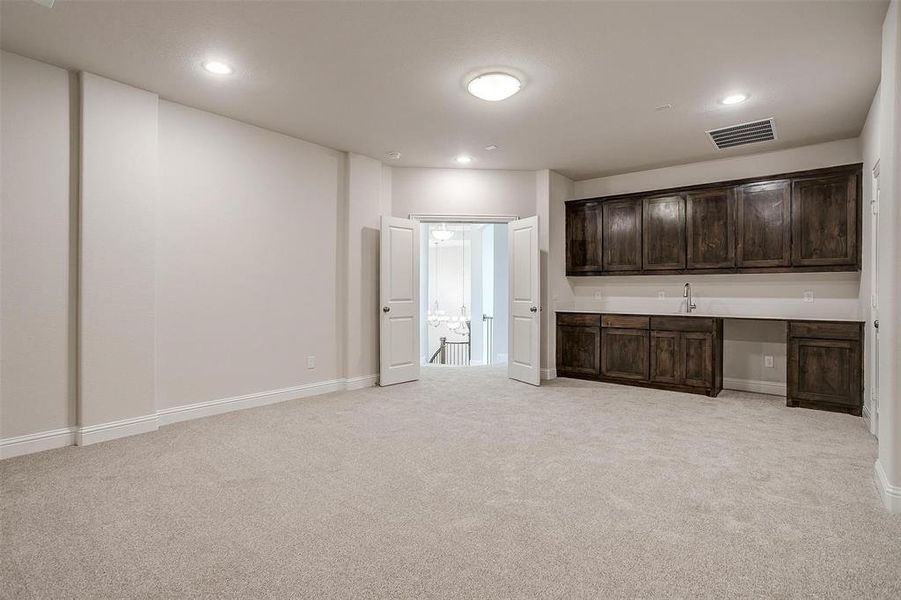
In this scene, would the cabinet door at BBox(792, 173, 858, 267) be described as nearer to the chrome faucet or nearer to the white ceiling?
the white ceiling

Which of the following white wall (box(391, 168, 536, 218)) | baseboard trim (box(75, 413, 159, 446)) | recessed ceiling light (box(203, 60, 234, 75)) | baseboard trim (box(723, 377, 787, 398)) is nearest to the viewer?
recessed ceiling light (box(203, 60, 234, 75))

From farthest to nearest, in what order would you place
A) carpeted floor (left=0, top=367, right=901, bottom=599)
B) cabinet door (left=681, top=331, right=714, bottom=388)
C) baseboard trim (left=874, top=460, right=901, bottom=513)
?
cabinet door (left=681, top=331, right=714, bottom=388)
baseboard trim (left=874, top=460, right=901, bottom=513)
carpeted floor (left=0, top=367, right=901, bottom=599)

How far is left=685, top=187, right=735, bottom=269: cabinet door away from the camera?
525cm

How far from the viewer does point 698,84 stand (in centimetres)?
359

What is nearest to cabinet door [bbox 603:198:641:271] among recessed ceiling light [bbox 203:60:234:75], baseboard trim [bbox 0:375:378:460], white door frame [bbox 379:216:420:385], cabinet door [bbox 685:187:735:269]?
cabinet door [bbox 685:187:735:269]

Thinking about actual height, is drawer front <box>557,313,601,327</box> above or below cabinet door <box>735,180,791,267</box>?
below

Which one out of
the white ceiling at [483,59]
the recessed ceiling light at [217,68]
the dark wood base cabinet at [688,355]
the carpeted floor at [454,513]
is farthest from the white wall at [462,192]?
the carpeted floor at [454,513]

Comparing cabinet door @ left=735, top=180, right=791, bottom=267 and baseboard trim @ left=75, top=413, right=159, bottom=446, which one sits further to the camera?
cabinet door @ left=735, top=180, right=791, bottom=267

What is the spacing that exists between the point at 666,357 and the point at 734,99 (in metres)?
2.70

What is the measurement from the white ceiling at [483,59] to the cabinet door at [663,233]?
102 cm

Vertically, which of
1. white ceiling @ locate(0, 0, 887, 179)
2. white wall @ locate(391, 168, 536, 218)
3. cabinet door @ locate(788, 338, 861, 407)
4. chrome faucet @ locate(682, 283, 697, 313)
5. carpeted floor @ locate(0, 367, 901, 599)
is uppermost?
white ceiling @ locate(0, 0, 887, 179)

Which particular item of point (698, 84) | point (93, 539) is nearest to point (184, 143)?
point (93, 539)

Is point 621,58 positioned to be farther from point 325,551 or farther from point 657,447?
point 325,551

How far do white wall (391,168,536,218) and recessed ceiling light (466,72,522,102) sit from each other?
2.44 metres
